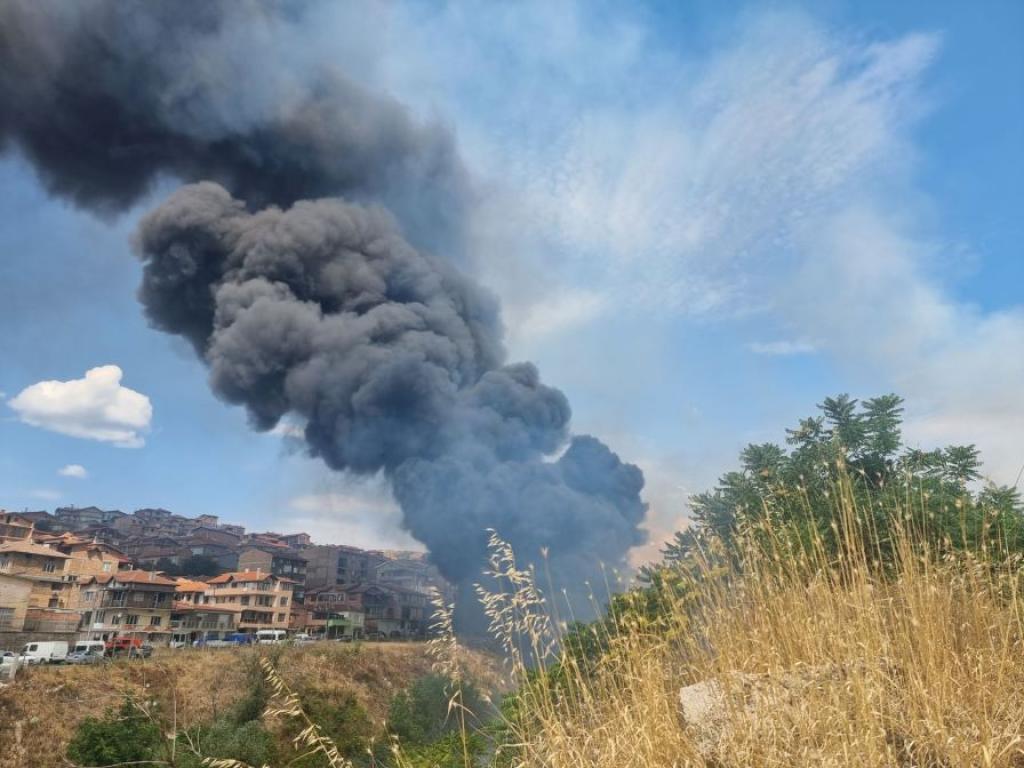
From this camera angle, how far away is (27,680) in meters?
29.3

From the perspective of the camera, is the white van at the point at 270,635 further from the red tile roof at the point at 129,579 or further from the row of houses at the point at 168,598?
the red tile roof at the point at 129,579

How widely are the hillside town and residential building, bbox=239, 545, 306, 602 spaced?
0.15m

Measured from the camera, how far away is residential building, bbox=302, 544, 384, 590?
84750 mm

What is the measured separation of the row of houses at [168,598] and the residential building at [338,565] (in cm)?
195

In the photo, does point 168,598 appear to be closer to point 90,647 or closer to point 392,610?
point 90,647

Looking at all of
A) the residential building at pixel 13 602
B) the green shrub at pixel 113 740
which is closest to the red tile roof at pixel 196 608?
the residential building at pixel 13 602

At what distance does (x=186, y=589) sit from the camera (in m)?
57.7

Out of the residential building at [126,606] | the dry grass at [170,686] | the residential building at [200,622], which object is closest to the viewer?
the dry grass at [170,686]

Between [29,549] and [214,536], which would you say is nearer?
[29,549]

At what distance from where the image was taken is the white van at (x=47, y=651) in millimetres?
38625

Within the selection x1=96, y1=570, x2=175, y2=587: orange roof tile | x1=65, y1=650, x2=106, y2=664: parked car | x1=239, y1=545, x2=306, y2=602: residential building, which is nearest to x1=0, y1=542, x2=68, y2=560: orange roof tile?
x1=96, y1=570, x2=175, y2=587: orange roof tile

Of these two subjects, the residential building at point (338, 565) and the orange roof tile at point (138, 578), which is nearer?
the orange roof tile at point (138, 578)

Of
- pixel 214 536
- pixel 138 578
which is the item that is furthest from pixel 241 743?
pixel 214 536

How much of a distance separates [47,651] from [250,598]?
20245mm
